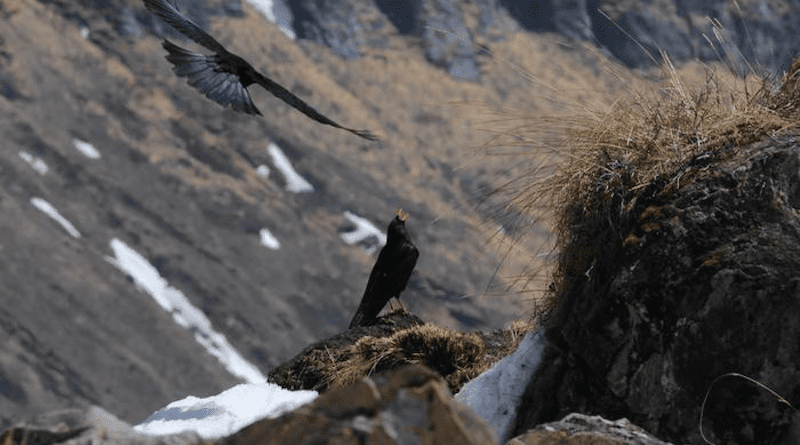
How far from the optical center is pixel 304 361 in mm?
6809

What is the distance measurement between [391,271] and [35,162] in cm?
13206

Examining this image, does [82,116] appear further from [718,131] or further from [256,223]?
[718,131]

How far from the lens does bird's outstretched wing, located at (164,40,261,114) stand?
443cm

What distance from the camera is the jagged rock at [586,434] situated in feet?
7.39

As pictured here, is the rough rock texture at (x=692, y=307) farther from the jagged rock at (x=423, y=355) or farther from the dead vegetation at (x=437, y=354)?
the dead vegetation at (x=437, y=354)

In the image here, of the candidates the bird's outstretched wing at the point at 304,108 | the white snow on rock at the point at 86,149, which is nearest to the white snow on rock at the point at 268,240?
the white snow on rock at the point at 86,149

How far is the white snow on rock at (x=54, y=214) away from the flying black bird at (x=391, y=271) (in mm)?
125553

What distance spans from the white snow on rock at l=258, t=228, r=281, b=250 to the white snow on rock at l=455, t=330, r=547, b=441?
135 metres

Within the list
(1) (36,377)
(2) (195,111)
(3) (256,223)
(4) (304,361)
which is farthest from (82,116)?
(4) (304,361)

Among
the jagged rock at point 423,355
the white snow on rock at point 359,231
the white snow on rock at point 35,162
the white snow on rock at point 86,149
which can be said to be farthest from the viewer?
the white snow on rock at point 359,231

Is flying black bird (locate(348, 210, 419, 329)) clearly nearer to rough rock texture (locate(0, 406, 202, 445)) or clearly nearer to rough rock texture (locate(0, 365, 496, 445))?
rough rock texture (locate(0, 406, 202, 445))

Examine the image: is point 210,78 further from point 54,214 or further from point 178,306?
point 54,214

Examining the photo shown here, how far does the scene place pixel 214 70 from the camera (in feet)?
15.2

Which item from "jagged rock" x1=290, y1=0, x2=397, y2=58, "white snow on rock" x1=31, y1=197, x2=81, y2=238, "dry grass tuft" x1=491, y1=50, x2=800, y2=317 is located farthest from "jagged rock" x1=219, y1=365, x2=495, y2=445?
"jagged rock" x1=290, y1=0, x2=397, y2=58
